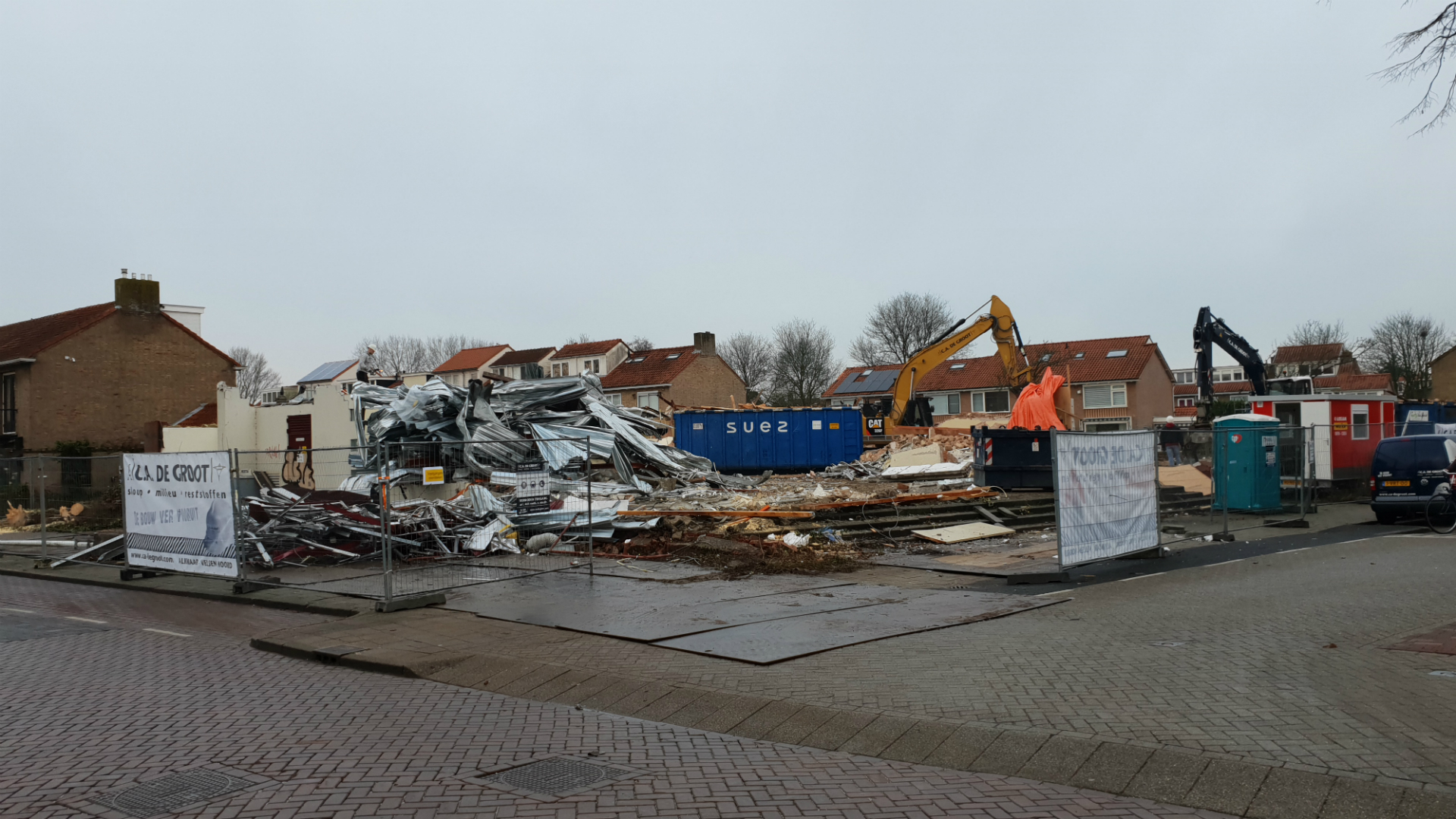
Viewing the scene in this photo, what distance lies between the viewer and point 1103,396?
65250 millimetres

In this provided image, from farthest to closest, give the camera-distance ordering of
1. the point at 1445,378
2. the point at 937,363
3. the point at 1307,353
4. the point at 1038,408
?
the point at 1445,378
the point at 1307,353
the point at 937,363
the point at 1038,408

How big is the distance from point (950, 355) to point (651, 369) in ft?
141

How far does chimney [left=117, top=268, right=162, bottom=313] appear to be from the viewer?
42.8 metres

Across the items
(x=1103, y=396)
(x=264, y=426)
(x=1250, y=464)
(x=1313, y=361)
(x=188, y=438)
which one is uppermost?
(x=1313, y=361)

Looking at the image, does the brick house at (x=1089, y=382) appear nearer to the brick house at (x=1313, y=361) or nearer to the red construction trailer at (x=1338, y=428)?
the brick house at (x=1313, y=361)

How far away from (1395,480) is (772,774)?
1783 centimetres

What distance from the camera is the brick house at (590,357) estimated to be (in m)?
82.8

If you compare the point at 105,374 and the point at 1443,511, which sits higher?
the point at 105,374

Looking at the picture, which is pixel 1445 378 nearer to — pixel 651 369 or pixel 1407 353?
pixel 1407 353

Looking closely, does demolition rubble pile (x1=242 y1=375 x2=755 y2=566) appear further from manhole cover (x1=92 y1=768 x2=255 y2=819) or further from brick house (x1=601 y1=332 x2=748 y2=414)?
brick house (x1=601 y1=332 x2=748 y2=414)

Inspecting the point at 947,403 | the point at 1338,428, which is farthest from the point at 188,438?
the point at 947,403

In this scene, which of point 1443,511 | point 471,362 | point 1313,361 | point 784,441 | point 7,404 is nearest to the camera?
point 1443,511

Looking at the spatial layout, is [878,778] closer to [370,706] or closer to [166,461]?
[370,706]

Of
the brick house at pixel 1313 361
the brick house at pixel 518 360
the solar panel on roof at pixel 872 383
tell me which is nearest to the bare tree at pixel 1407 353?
the brick house at pixel 1313 361
